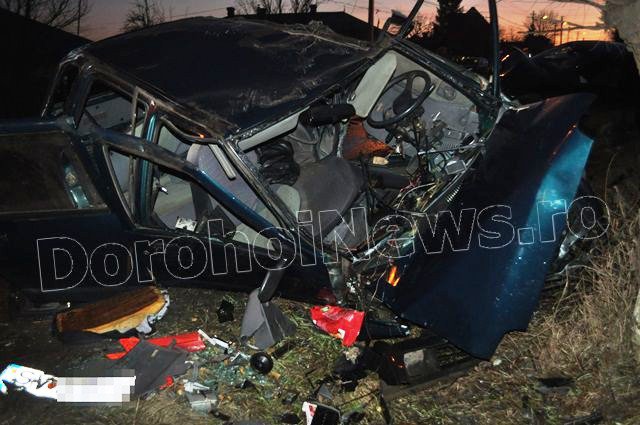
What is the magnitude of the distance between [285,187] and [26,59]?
1422 cm

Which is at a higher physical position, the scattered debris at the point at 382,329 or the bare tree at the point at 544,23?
the bare tree at the point at 544,23

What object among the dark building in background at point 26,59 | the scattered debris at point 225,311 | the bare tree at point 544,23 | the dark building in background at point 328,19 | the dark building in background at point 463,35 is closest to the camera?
the bare tree at point 544,23

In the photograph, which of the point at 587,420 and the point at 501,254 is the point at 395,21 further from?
the point at 587,420

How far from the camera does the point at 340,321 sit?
10.1 feet

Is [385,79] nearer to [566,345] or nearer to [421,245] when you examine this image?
[421,245]

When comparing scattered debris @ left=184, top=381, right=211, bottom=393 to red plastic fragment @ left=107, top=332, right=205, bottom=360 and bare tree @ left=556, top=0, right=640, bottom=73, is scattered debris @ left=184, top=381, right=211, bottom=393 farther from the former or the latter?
bare tree @ left=556, top=0, right=640, bottom=73

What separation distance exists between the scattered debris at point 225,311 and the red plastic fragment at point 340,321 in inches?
25.4

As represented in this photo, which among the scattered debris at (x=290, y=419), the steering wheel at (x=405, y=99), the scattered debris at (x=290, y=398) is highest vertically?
the steering wheel at (x=405, y=99)

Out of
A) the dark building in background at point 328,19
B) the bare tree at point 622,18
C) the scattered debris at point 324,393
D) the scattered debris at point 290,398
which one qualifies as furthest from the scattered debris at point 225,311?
the dark building in background at point 328,19

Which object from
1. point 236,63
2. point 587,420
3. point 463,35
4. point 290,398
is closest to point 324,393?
point 290,398

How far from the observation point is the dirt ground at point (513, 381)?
2.65 meters

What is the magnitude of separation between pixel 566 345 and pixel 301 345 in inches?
61.3

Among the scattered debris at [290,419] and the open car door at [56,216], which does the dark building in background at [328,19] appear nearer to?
the open car door at [56,216]

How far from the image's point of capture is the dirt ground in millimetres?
2646
